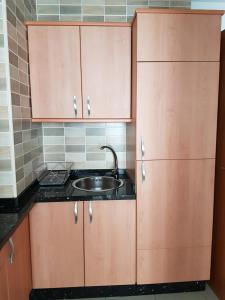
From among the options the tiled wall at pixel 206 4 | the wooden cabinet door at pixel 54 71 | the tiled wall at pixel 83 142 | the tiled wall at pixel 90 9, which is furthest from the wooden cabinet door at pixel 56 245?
the tiled wall at pixel 206 4

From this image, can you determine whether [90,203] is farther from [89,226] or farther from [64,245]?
[64,245]

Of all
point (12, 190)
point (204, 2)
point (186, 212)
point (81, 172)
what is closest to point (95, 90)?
point (81, 172)

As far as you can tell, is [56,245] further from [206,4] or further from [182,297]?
[206,4]

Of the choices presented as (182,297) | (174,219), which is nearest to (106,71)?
(174,219)

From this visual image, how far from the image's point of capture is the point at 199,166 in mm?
1807

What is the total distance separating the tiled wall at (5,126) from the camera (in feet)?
4.84

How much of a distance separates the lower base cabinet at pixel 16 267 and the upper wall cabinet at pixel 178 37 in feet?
4.62

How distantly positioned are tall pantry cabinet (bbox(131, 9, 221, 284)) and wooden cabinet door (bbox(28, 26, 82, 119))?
0.47 meters

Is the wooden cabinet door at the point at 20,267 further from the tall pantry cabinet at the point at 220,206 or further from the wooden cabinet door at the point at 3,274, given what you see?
the tall pantry cabinet at the point at 220,206

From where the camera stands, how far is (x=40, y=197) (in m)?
1.75

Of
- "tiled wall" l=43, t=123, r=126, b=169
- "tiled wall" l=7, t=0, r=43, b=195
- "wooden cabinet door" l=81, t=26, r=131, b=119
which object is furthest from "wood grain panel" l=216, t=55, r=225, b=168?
"tiled wall" l=7, t=0, r=43, b=195

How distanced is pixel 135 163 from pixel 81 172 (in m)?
0.70

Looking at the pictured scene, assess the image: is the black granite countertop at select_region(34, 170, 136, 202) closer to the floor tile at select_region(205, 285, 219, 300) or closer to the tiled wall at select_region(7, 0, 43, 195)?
the tiled wall at select_region(7, 0, 43, 195)

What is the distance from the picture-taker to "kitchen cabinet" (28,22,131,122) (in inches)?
74.2
